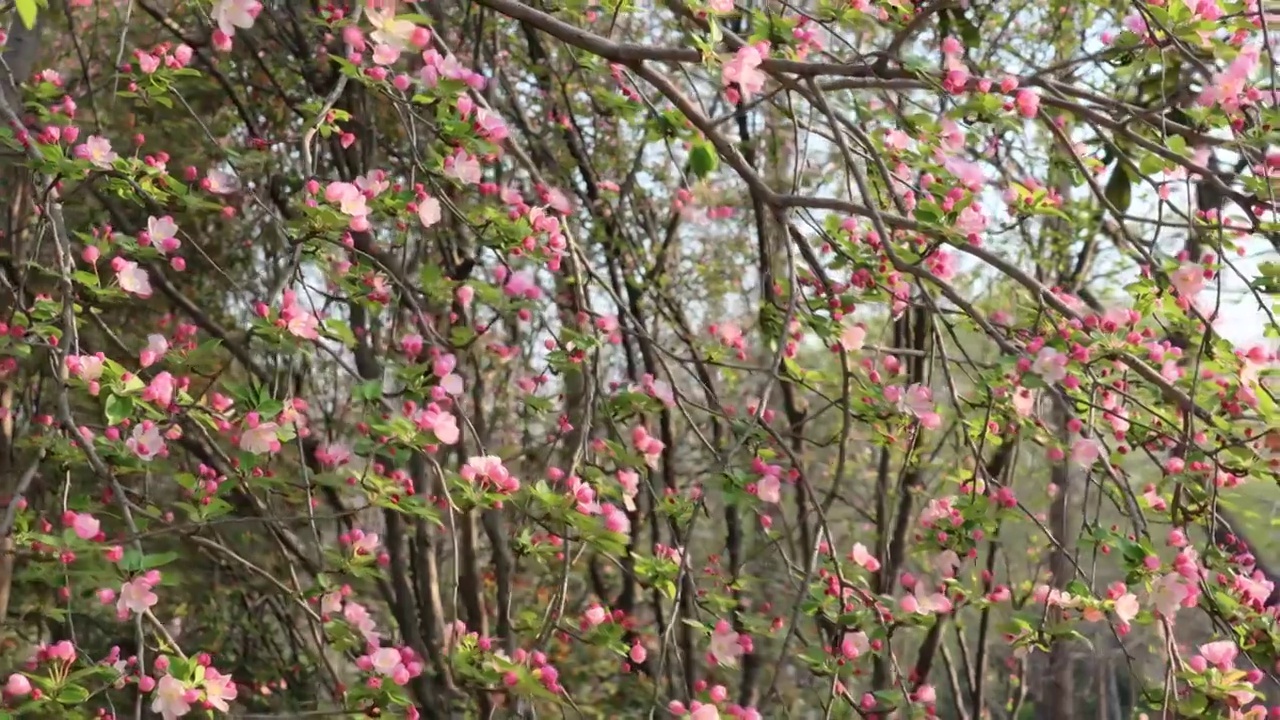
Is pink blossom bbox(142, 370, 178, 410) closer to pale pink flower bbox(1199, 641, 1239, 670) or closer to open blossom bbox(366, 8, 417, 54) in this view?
open blossom bbox(366, 8, 417, 54)

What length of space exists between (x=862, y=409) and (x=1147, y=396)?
0.65 meters

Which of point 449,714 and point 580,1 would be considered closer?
point 580,1

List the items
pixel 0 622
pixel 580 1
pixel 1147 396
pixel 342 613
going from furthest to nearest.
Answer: pixel 0 622, pixel 1147 396, pixel 342 613, pixel 580 1

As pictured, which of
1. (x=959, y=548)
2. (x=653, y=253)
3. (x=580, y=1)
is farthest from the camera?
(x=653, y=253)

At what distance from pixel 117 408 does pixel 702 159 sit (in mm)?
853

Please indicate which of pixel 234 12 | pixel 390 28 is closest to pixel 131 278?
pixel 234 12

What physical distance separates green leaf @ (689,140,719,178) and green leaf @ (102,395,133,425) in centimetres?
83

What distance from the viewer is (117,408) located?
1.43 m

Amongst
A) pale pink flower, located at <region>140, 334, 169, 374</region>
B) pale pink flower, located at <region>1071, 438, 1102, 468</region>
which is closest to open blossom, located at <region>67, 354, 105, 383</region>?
pale pink flower, located at <region>140, 334, 169, 374</region>

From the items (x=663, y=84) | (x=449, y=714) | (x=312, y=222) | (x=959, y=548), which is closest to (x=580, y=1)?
(x=663, y=84)

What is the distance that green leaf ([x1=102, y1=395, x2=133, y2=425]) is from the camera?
1418mm

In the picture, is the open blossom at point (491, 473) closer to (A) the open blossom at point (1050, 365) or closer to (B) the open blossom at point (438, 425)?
(B) the open blossom at point (438, 425)

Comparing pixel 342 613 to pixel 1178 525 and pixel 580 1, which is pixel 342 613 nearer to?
pixel 580 1

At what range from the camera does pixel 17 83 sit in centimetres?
207
